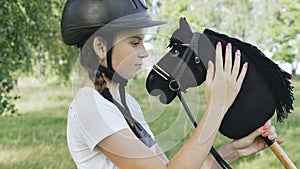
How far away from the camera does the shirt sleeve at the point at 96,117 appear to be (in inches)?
57.2


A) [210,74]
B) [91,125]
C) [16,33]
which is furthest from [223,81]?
[16,33]

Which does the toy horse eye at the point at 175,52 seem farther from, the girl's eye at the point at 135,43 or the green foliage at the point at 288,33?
the green foliage at the point at 288,33

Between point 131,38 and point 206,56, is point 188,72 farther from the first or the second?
point 131,38

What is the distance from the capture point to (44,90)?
12.8 meters

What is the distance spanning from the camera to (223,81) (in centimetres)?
144

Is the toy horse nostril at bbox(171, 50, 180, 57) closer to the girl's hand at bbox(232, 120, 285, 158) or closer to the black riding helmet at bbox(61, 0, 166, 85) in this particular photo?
the black riding helmet at bbox(61, 0, 166, 85)

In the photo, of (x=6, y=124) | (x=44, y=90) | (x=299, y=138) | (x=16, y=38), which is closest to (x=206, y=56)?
(x=16, y=38)

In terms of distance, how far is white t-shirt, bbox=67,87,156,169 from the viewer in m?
1.46

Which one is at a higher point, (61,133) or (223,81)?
(223,81)

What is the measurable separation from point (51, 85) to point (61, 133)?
7293 mm

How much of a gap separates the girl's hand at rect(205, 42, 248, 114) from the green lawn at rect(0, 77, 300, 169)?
16cm

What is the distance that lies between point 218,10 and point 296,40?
7.43 meters

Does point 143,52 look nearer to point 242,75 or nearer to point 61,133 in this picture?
point 242,75

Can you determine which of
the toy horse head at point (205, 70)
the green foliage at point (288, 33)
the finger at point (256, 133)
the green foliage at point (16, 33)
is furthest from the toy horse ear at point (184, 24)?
the green foliage at point (288, 33)
